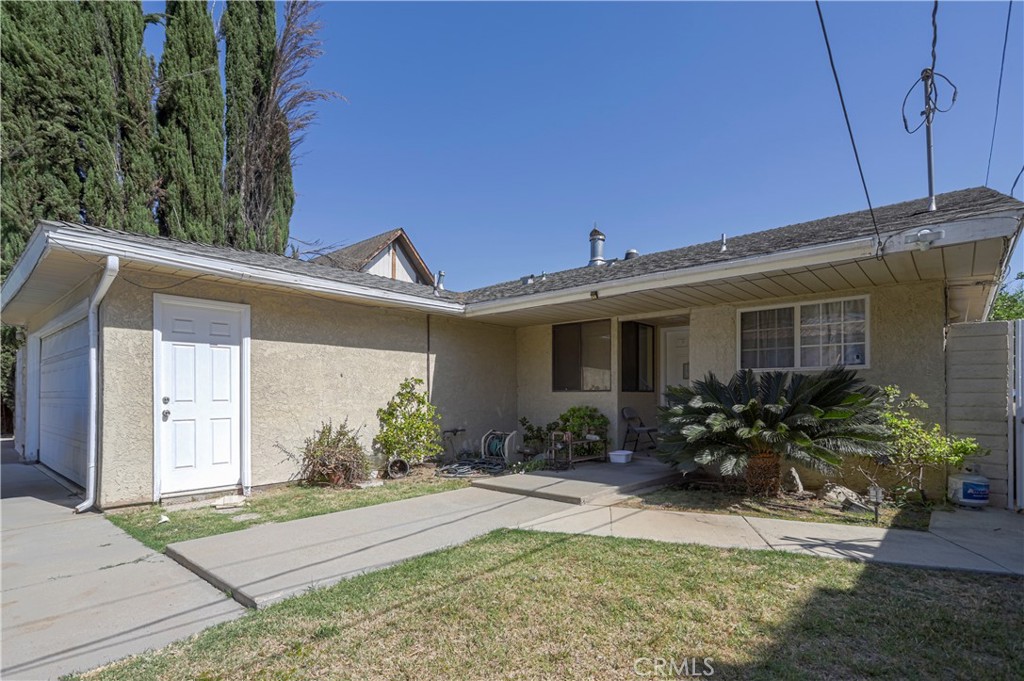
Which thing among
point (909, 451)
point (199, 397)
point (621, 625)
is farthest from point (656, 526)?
point (199, 397)

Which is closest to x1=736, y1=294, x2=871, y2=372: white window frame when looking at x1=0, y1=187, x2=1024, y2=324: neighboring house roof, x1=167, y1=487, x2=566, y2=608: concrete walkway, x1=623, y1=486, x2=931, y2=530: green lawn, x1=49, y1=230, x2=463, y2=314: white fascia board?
x1=0, y1=187, x2=1024, y2=324: neighboring house roof

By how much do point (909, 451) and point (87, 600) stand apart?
7.34 metres

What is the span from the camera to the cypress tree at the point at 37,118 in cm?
1087

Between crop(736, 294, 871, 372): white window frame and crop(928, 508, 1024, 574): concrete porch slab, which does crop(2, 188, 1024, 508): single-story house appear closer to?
crop(736, 294, 871, 372): white window frame

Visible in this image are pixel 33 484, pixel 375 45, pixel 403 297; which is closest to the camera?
pixel 33 484

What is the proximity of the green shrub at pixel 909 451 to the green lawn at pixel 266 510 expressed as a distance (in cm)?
517

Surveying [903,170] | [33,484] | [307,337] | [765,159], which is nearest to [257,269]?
[307,337]

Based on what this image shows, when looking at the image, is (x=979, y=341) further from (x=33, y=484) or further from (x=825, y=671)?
(x=33, y=484)

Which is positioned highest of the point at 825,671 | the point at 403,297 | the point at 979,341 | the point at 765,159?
the point at 765,159

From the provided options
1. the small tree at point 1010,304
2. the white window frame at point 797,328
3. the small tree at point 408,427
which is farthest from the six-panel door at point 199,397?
the small tree at point 1010,304

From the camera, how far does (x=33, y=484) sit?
7184 millimetres

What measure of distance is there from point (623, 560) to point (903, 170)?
238 inches

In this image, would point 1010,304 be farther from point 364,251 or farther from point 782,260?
point 364,251

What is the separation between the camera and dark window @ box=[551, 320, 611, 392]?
916 centimetres
